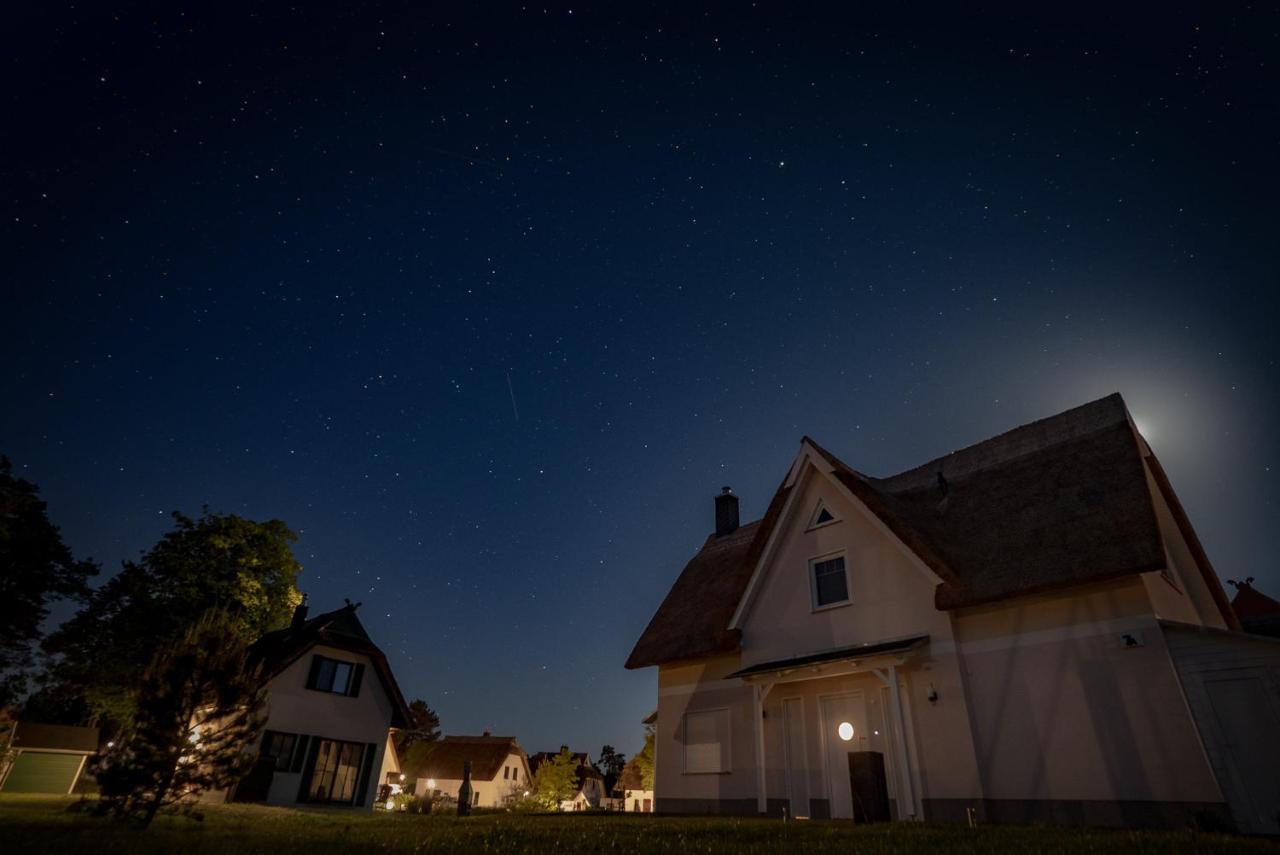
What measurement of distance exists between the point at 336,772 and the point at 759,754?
19931 millimetres

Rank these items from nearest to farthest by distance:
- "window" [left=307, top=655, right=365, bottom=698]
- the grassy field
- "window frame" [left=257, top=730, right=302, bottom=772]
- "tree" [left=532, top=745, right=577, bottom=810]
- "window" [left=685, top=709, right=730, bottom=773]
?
the grassy field
"window" [left=685, top=709, right=730, bottom=773]
"window frame" [left=257, top=730, right=302, bottom=772]
"window" [left=307, top=655, right=365, bottom=698]
"tree" [left=532, top=745, right=577, bottom=810]

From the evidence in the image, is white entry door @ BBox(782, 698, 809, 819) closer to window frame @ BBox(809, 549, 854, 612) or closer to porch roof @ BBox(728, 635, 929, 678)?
porch roof @ BBox(728, 635, 929, 678)

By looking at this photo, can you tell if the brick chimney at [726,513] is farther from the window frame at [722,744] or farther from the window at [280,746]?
the window at [280,746]

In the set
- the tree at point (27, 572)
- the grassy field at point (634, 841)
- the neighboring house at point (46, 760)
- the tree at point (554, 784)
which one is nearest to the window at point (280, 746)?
the tree at point (27, 572)

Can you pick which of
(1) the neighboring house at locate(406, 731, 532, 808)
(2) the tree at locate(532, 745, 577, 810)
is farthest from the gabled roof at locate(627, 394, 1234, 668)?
(1) the neighboring house at locate(406, 731, 532, 808)

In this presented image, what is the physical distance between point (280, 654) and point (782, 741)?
21136 mm

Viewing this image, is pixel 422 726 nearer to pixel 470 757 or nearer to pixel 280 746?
pixel 470 757

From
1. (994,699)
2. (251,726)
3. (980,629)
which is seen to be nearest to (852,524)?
(980,629)

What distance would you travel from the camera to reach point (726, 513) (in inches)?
1030

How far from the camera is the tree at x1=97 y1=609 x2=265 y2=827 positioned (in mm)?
9656

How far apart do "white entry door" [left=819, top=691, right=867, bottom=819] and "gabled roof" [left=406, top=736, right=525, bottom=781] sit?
54465mm

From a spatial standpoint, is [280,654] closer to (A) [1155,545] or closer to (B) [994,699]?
(B) [994,699]

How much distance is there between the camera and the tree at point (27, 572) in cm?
2802

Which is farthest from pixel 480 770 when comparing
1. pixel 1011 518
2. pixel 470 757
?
pixel 1011 518
